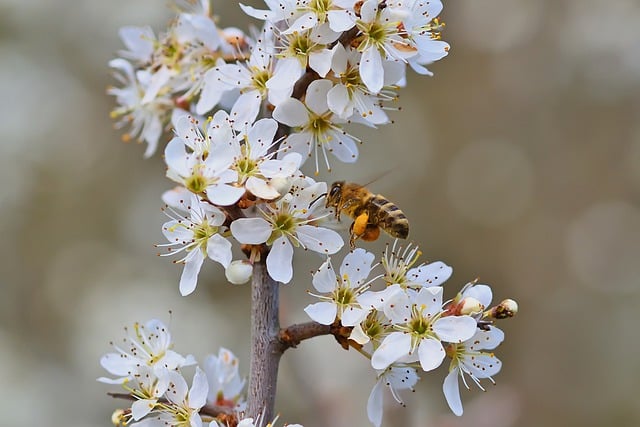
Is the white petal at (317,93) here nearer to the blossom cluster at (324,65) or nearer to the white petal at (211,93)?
the blossom cluster at (324,65)

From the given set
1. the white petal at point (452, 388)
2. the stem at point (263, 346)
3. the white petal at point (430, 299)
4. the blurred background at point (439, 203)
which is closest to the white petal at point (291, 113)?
the stem at point (263, 346)

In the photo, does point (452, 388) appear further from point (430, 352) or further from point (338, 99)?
point (338, 99)

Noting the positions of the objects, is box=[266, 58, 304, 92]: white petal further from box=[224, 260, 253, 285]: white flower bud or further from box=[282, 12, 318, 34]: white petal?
box=[224, 260, 253, 285]: white flower bud

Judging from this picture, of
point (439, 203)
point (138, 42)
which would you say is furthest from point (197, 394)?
point (439, 203)

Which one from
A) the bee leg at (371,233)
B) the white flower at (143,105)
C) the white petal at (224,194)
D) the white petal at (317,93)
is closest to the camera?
the white petal at (224,194)

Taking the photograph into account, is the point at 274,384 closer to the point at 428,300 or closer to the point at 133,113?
the point at 428,300

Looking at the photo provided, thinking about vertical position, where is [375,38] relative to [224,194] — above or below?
above

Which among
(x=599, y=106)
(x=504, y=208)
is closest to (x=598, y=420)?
(x=504, y=208)
